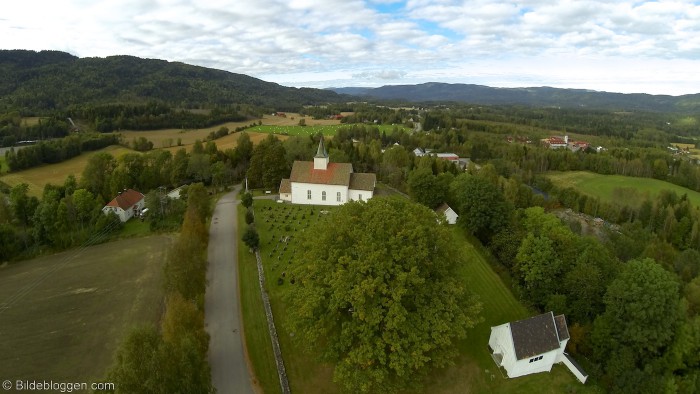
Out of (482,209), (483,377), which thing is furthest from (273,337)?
(482,209)

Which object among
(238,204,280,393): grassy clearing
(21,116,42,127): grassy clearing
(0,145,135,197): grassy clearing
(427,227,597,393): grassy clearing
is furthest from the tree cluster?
(21,116,42,127): grassy clearing

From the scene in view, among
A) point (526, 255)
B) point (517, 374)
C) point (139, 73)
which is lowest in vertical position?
point (517, 374)

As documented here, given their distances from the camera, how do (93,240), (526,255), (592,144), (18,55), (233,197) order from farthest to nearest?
(18,55), (592,144), (233,197), (93,240), (526,255)

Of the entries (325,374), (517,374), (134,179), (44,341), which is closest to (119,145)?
(134,179)

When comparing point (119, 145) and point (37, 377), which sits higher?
point (119, 145)

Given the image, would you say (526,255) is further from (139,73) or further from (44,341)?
(139,73)

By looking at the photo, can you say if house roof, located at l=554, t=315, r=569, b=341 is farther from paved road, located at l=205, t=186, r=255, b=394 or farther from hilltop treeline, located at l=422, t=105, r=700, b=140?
hilltop treeline, located at l=422, t=105, r=700, b=140

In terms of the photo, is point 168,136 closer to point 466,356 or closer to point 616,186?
point 466,356

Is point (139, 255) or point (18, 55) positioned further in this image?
point (18, 55)

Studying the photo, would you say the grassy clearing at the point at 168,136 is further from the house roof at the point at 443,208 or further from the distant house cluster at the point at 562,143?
the distant house cluster at the point at 562,143
